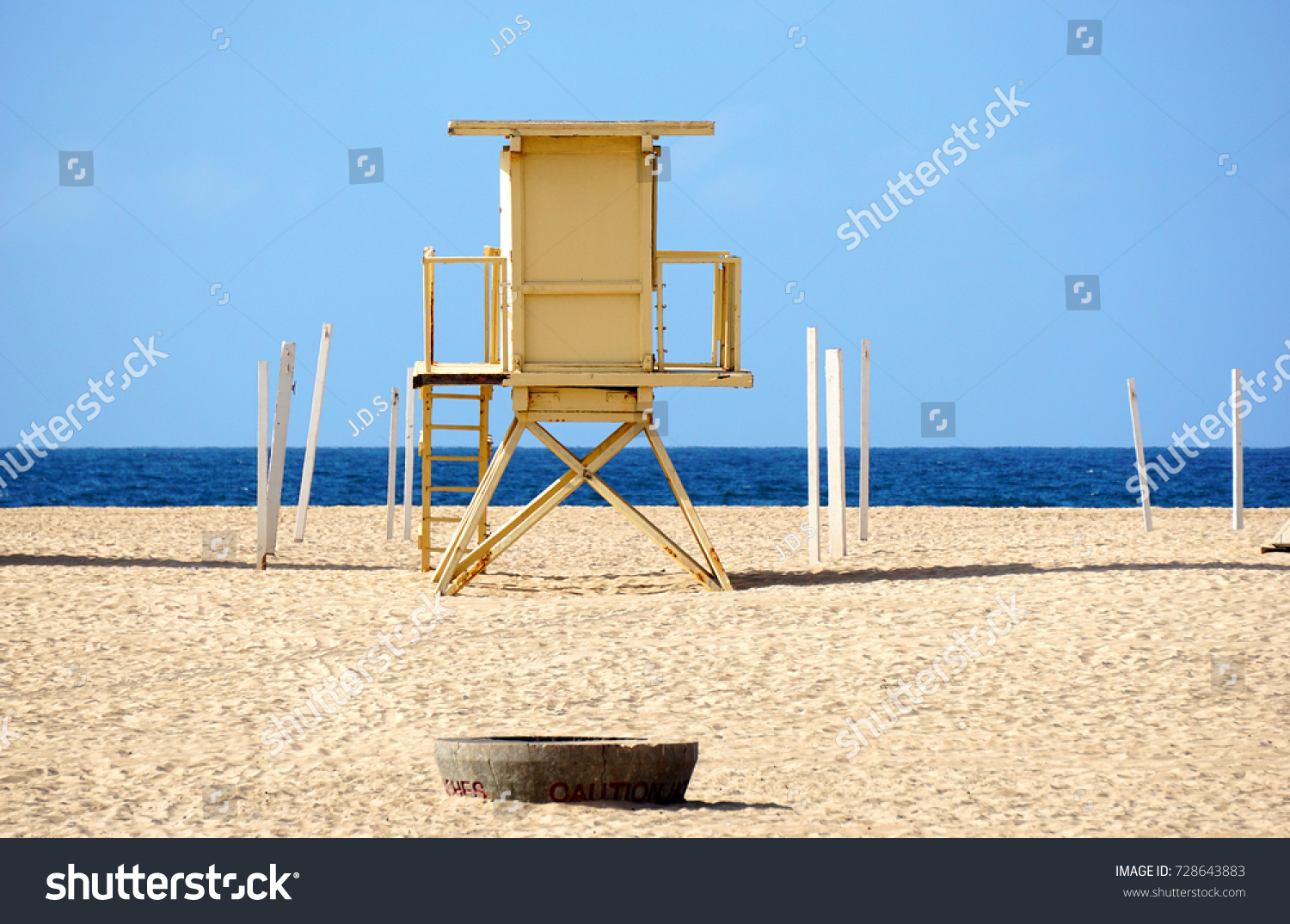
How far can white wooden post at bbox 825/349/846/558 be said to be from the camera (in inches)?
564

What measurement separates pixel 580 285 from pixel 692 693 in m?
4.88

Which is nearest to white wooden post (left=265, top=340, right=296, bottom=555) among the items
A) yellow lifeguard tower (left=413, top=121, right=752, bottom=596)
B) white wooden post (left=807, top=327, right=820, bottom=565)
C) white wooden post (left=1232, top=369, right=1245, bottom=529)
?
yellow lifeguard tower (left=413, top=121, right=752, bottom=596)

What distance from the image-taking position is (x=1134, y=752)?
21.5 ft

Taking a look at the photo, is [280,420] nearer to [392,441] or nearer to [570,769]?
[392,441]

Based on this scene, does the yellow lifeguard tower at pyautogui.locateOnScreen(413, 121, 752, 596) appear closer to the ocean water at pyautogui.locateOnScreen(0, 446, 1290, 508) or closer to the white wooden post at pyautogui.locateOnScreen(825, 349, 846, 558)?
the white wooden post at pyautogui.locateOnScreen(825, 349, 846, 558)

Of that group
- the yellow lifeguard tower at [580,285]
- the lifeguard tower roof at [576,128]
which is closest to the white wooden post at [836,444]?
the yellow lifeguard tower at [580,285]

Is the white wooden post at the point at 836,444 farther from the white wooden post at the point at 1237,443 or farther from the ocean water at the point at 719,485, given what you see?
the ocean water at the point at 719,485

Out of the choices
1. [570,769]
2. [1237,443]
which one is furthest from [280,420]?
[1237,443]

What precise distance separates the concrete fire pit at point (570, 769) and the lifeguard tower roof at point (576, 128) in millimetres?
7032

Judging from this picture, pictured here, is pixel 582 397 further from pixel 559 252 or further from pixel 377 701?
pixel 377 701

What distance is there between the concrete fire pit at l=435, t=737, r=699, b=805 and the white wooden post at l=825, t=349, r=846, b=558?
350 inches

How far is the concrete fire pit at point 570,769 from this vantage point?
18.1ft

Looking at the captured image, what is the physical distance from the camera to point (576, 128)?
36.8ft
